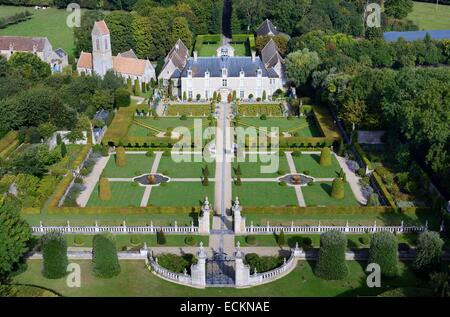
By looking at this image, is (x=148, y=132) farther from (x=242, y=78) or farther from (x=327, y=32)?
(x=327, y=32)

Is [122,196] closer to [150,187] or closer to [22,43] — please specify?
[150,187]

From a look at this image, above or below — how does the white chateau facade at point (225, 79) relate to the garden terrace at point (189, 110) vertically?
above

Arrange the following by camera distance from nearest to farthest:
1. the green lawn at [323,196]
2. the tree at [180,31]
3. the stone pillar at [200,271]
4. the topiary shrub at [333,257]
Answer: the stone pillar at [200,271]
the topiary shrub at [333,257]
the green lawn at [323,196]
the tree at [180,31]

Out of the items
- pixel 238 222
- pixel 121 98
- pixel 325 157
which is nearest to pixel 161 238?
pixel 238 222

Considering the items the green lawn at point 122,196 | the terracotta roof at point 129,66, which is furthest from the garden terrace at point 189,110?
the green lawn at point 122,196

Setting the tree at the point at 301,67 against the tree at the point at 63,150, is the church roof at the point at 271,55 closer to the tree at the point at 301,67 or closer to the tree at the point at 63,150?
the tree at the point at 301,67

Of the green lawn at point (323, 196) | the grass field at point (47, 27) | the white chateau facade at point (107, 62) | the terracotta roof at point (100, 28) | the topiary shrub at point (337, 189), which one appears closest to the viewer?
the green lawn at point (323, 196)
